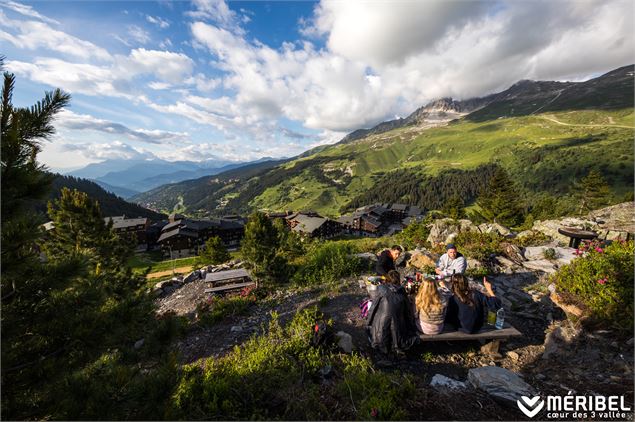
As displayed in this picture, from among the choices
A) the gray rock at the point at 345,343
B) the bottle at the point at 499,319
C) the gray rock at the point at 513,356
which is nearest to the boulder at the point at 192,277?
the gray rock at the point at 345,343

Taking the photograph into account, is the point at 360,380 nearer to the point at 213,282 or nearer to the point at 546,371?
the point at 546,371

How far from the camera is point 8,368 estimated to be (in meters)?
2.99

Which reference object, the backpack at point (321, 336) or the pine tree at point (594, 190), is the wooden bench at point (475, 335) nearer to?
the backpack at point (321, 336)

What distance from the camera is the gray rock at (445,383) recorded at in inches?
214

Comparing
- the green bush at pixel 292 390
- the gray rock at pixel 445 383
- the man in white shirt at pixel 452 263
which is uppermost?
the man in white shirt at pixel 452 263

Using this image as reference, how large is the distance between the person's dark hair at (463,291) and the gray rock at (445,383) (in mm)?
1891

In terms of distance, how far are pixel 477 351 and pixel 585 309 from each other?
10.9 feet

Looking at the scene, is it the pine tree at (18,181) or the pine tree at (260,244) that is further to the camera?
the pine tree at (260,244)

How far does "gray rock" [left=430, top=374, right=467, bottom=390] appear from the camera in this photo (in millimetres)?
5434

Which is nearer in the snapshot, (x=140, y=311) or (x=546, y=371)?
(x=140, y=311)

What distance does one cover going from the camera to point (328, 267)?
15594 mm

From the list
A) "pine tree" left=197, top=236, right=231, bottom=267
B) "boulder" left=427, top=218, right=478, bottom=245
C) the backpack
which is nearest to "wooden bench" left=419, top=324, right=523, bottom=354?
the backpack

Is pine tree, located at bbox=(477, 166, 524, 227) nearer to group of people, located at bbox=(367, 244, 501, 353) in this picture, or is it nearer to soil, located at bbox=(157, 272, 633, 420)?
soil, located at bbox=(157, 272, 633, 420)

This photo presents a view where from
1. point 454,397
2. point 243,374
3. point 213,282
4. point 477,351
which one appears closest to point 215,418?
point 243,374
